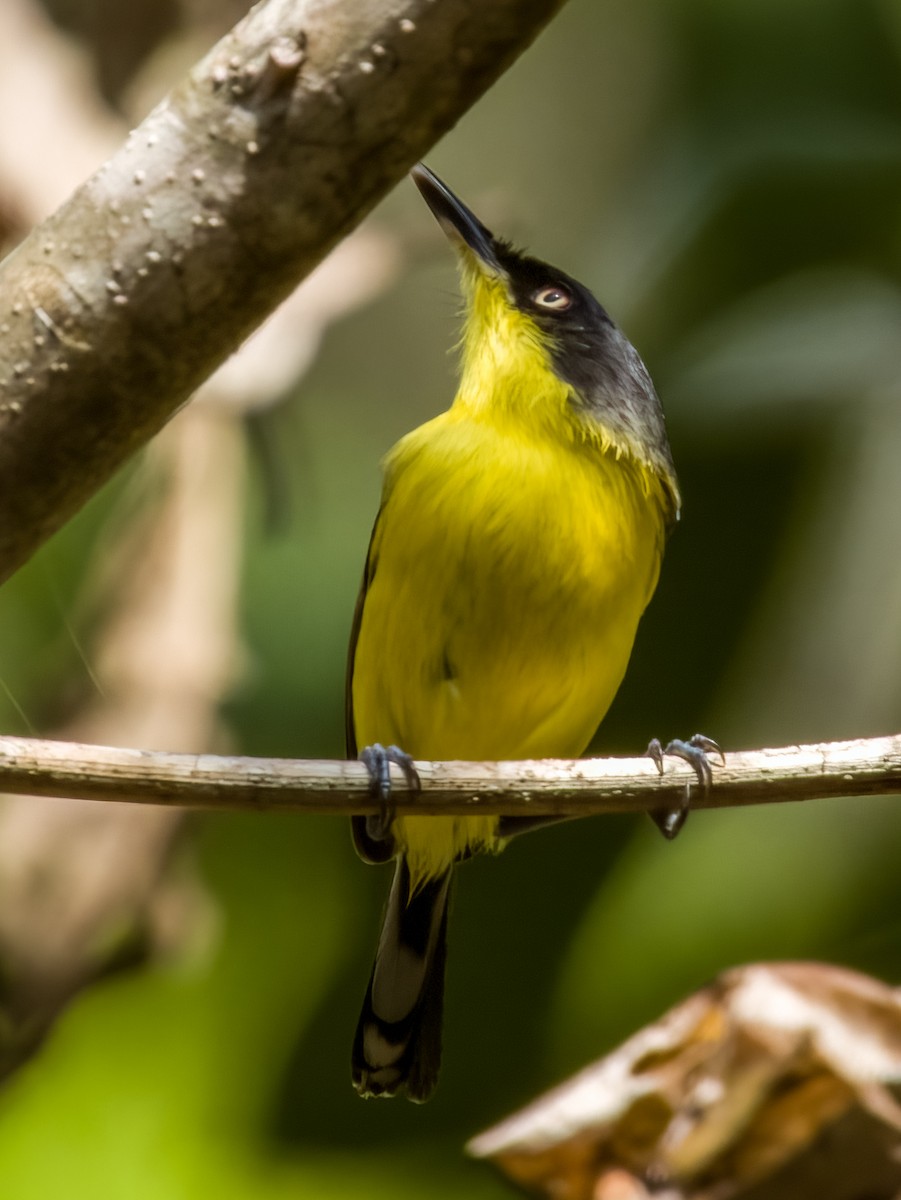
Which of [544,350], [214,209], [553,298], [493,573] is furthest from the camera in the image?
[553,298]

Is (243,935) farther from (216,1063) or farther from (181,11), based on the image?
(181,11)

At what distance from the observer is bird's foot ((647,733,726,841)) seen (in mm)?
1820

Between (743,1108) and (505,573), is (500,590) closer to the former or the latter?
(505,573)

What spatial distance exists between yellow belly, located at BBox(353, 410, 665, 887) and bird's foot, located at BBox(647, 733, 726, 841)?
1.00ft

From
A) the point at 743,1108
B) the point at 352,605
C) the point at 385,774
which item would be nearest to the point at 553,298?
the point at 352,605

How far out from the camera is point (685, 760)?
213 centimetres

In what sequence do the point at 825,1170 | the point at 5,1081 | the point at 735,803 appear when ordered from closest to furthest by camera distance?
the point at 735,803 < the point at 825,1170 < the point at 5,1081

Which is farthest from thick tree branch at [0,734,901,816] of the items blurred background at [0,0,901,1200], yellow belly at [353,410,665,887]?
blurred background at [0,0,901,1200]

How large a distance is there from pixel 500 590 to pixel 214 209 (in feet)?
3.66

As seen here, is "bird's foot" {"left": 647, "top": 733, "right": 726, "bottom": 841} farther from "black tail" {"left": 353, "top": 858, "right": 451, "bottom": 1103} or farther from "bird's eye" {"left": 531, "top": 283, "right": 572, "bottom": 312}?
"bird's eye" {"left": 531, "top": 283, "right": 572, "bottom": 312}

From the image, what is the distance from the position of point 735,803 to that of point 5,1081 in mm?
2185

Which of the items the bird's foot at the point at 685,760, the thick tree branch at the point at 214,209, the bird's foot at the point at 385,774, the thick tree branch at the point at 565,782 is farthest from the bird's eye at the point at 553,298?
the thick tree branch at the point at 214,209

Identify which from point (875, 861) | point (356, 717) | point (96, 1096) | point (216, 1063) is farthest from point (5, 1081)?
point (875, 861)

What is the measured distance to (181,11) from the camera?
407 centimetres
